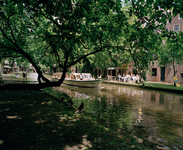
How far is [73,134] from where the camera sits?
4105 millimetres

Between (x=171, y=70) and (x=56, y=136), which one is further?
(x=171, y=70)

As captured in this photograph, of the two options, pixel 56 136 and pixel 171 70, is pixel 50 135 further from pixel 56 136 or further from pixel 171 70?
pixel 171 70

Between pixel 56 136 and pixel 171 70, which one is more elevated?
pixel 171 70

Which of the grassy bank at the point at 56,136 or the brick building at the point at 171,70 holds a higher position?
the brick building at the point at 171,70

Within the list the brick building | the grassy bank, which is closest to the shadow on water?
the grassy bank

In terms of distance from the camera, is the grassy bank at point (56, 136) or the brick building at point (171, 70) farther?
the brick building at point (171, 70)

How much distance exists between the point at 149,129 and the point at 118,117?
6.33ft

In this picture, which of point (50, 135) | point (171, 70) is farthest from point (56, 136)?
point (171, 70)

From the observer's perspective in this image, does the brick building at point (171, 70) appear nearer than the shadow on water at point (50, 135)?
No

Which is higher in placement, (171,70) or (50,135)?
(171,70)

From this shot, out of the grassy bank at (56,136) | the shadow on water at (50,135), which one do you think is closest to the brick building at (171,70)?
the grassy bank at (56,136)

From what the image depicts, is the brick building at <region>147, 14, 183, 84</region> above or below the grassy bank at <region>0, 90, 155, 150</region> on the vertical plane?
above

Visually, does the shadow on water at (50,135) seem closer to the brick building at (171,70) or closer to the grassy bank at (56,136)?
the grassy bank at (56,136)

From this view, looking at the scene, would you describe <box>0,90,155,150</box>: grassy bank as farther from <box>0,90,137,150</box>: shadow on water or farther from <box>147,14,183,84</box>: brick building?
<box>147,14,183,84</box>: brick building
